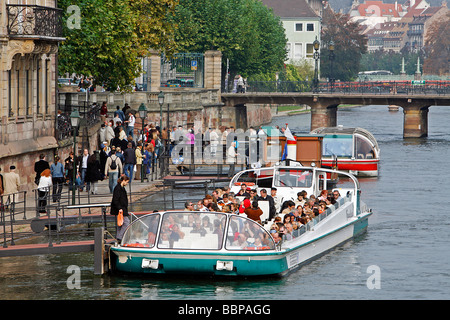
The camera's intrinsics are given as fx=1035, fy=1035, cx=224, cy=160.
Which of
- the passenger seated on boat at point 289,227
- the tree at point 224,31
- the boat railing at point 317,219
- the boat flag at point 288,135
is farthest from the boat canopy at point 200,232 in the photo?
the tree at point 224,31

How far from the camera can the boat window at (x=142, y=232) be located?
79.6 feet

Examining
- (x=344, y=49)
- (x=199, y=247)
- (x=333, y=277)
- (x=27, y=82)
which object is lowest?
(x=333, y=277)

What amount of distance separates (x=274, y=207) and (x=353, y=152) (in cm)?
2556

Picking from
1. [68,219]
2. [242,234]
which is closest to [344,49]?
[68,219]

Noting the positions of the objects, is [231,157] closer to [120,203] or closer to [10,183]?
[10,183]

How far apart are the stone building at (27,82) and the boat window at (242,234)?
12.5 m

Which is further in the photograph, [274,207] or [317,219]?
[274,207]

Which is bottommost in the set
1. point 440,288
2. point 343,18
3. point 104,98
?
point 440,288

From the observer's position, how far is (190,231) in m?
24.2

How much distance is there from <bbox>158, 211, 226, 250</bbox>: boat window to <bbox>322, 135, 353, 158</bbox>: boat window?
101 ft

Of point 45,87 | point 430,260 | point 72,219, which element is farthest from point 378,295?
point 45,87

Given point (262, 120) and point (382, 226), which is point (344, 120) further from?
point (382, 226)
